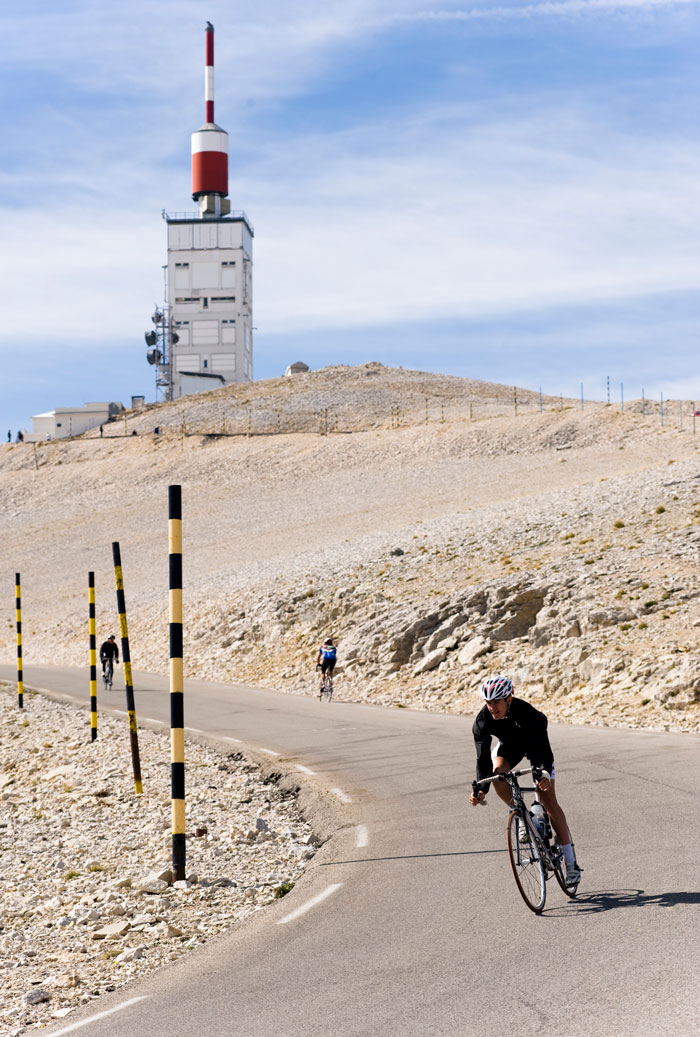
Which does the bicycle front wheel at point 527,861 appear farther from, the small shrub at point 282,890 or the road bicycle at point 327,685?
the road bicycle at point 327,685

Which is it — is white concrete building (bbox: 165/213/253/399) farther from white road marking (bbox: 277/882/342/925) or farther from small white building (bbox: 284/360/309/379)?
white road marking (bbox: 277/882/342/925)

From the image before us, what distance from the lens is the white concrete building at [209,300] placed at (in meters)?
126

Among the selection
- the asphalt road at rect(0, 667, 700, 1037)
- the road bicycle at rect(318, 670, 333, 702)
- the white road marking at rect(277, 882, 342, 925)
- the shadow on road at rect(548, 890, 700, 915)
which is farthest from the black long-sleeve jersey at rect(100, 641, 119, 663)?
the shadow on road at rect(548, 890, 700, 915)

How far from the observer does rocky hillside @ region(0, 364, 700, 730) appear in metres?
28.0

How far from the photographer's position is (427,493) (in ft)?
221

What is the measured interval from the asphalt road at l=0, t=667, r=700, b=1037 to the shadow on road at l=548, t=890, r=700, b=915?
0.07ft

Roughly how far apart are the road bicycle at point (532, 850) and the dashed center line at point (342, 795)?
5468mm

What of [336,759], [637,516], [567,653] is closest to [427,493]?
[637,516]

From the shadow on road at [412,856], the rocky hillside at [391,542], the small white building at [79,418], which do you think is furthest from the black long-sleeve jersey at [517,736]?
the small white building at [79,418]

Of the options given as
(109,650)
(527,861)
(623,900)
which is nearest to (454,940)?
(527,861)

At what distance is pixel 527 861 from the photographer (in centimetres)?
845

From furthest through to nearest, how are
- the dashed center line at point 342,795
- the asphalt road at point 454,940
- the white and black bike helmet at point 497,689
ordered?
the dashed center line at point 342,795 < the white and black bike helmet at point 497,689 < the asphalt road at point 454,940

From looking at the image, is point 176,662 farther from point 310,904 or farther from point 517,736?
point 517,736

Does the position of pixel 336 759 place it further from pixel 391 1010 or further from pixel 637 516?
pixel 637 516
